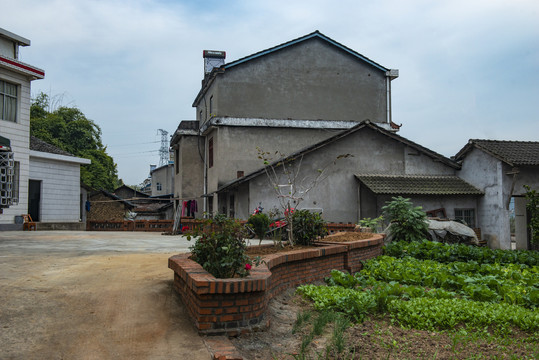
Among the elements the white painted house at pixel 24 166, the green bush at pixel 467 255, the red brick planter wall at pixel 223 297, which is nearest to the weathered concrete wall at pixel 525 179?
the green bush at pixel 467 255

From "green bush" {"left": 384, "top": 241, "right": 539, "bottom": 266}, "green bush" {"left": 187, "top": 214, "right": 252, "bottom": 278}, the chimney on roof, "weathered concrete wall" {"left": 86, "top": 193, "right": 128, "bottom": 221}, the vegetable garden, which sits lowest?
the vegetable garden

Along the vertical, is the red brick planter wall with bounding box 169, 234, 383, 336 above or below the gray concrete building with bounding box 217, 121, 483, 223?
below

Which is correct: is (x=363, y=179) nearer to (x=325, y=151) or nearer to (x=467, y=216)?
(x=325, y=151)

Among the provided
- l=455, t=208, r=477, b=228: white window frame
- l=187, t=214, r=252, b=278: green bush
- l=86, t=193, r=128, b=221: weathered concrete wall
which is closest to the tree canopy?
l=86, t=193, r=128, b=221: weathered concrete wall

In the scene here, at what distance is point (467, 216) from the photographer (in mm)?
19734

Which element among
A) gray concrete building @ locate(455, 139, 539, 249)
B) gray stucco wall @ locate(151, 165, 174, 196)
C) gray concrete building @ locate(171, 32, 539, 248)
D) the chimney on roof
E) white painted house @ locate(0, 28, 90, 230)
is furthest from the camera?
gray stucco wall @ locate(151, 165, 174, 196)

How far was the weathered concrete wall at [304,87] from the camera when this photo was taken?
76.4 feet

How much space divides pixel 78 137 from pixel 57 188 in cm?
2259

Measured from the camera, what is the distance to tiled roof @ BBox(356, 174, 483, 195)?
18703 millimetres

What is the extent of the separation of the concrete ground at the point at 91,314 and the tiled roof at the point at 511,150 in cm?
1550

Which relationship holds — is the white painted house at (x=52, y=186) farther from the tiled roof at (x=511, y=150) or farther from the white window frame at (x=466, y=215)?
the tiled roof at (x=511, y=150)

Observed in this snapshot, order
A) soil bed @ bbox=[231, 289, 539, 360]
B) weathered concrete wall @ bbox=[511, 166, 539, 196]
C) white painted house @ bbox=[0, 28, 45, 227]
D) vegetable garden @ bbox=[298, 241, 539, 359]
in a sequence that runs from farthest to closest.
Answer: weathered concrete wall @ bbox=[511, 166, 539, 196] → white painted house @ bbox=[0, 28, 45, 227] → vegetable garden @ bbox=[298, 241, 539, 359] → soil bed @ bbox=[231, 289, 539, 360]

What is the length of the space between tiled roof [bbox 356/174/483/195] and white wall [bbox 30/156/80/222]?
1504 centimetres

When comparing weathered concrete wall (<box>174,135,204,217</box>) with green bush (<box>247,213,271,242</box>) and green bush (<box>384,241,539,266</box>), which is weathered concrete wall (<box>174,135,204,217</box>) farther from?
green bush (<box>247,213,271,242</box>)
